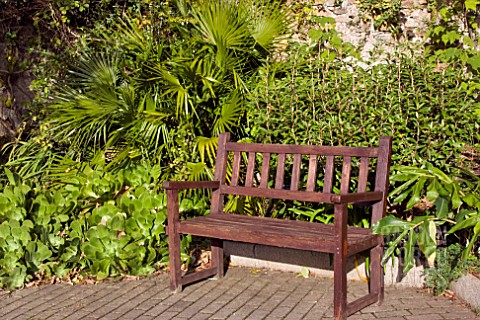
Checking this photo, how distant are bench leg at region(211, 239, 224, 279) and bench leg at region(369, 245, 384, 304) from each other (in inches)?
50.5

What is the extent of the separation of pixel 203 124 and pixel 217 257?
1.62 m

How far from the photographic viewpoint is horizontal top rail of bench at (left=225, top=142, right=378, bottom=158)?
4727 millimetres

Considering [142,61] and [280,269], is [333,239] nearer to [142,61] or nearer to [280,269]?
[280,269]

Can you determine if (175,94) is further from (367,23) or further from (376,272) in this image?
(376,272)

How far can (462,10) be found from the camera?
661 centimetres

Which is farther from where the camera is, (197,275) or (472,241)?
(197,275)

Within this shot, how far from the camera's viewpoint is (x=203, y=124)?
21.8 ft

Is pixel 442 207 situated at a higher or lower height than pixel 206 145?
lower

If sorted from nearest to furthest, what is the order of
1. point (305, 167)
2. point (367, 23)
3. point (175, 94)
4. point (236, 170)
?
point (236, 170)
point (305, 167)
point (175, 94)
point (367, 23)

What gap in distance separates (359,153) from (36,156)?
368cm

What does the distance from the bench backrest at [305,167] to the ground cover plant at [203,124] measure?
168 millimetres

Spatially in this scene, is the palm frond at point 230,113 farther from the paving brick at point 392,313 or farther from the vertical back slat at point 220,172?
the paving brick at point 392,313

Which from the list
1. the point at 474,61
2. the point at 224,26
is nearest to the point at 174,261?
the point at 224,26

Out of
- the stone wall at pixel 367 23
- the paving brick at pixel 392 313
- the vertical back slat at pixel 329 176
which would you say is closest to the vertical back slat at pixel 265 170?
the vertical back slat at pixel 329 176
